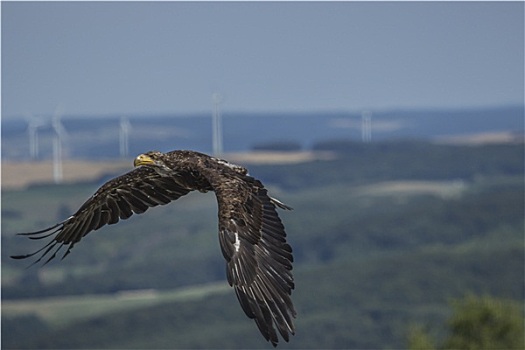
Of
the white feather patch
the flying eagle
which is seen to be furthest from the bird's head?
the white feather patch

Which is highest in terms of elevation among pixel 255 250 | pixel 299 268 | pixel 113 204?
pixel 113 204

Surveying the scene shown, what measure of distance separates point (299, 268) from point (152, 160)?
469ft

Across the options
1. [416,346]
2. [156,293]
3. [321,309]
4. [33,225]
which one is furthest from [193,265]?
[416,346]

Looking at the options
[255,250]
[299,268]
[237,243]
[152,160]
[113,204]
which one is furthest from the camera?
[299,268]

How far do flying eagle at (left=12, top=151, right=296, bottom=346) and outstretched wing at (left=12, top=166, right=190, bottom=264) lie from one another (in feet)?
0.03

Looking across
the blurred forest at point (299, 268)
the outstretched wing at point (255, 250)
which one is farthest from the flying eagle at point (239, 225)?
the blurred forest at point (299, 268)

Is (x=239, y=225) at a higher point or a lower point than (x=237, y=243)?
higher

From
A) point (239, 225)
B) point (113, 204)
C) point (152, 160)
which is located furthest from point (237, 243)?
point (113, 204)

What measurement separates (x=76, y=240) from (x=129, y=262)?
139719mm

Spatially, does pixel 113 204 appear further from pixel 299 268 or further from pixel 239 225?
pixel 299 268

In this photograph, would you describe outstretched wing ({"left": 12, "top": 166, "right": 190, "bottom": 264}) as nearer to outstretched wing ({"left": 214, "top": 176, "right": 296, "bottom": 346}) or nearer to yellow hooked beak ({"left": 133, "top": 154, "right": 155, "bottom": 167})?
yellow hooked beak ({"left": 133, "top": 154, "right": 155, "bottom": 167})

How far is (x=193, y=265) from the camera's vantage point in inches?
5866

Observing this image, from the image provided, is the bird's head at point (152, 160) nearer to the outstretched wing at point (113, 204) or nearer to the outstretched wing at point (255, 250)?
the outstretched wing at point (113, 204)

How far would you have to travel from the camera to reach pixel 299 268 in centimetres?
15812
